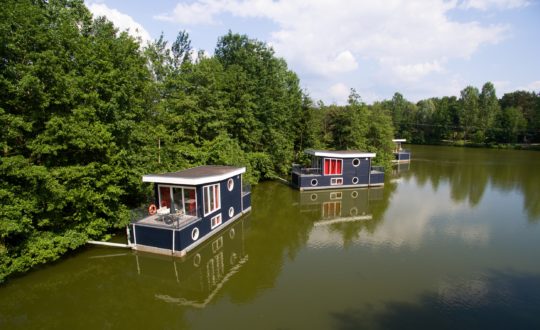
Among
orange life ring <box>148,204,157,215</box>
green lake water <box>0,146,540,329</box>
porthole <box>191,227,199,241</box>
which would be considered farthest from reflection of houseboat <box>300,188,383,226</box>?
orange life ring <box>148,204,157,215</box>

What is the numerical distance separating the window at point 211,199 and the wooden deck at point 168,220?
0.88 meters

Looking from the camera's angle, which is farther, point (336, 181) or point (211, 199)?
point (336, 181)

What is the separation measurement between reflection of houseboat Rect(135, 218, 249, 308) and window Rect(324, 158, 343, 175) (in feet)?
39.9

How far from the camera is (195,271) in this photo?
38.2 feet

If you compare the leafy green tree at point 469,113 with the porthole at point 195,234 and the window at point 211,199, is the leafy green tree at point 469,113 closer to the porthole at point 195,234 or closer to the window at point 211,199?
the window at point 211,199

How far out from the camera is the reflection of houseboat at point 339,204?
18.3m

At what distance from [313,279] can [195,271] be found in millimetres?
4525

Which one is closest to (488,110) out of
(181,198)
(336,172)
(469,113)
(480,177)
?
(469,113)

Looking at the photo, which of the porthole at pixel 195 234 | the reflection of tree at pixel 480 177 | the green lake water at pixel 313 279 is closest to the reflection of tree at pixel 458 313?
the green lake water at pixel 313 279

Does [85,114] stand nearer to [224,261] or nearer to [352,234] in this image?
[224,261]

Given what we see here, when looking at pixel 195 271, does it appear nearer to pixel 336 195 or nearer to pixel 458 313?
pixel 458 313

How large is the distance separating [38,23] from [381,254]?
16.6 meters

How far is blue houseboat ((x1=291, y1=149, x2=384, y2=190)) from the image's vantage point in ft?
79.4

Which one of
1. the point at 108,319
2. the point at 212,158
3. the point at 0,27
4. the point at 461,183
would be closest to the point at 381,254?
the point at 108,319
